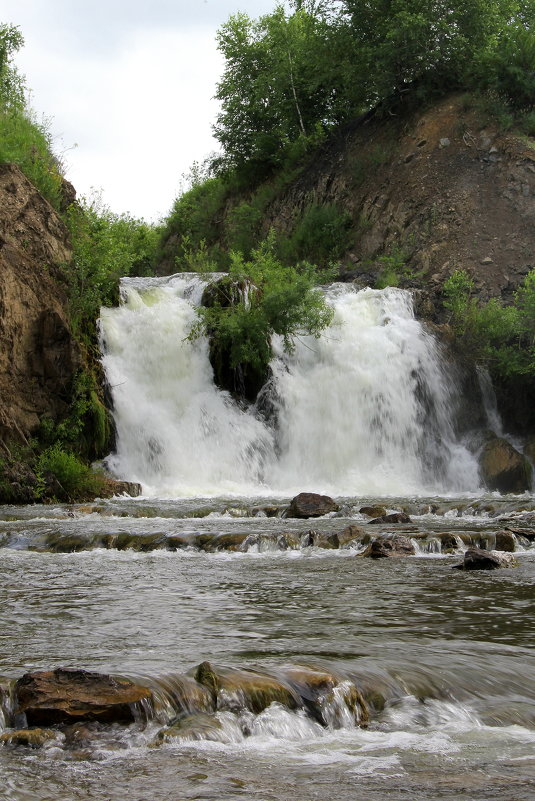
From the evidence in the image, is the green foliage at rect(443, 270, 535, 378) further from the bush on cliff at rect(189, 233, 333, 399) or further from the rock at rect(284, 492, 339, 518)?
the rock at rect(284, 492, 339, 518)

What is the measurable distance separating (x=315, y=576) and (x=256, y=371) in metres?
14.2

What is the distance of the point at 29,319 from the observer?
1889 centimetres

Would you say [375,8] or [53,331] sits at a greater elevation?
[375,8]

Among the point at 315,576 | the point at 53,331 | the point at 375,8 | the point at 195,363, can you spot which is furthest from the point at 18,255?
the point at 375,8

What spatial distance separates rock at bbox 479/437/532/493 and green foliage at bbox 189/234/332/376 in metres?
Answer: 5.80

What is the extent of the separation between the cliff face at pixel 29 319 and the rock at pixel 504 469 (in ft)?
36.1

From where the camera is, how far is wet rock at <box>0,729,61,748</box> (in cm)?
416

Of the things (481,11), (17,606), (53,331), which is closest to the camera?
(17,606)

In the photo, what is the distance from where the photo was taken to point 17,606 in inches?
291

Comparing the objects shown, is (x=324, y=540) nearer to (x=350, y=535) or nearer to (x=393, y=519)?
(x=350, y=535)

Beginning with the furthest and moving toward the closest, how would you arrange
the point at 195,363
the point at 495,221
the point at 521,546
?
1. the point at 495,221
2. the point at 195,363
3. the point at 521,546

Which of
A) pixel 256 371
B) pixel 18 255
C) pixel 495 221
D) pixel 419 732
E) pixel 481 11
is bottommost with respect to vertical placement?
pixel 419 732

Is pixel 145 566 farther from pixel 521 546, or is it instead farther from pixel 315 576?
pixel 521 546

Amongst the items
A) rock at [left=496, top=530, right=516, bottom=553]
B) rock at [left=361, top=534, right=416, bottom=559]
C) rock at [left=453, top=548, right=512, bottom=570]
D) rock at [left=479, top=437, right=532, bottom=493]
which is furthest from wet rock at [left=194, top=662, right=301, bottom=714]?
rock at [left=479, top=437, right=532, bottom=493]
